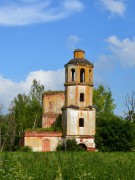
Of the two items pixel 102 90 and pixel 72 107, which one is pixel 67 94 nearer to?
pixel 72 107

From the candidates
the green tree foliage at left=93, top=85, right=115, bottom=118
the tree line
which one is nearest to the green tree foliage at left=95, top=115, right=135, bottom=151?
the tree line

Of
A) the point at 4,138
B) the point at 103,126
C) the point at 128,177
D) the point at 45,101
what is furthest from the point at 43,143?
the point at 128,177

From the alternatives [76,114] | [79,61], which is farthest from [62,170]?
[79,61]

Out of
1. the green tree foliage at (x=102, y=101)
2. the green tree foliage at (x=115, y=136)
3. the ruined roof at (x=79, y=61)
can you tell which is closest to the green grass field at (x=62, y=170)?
the green tree foliage at (x=115, y=136)

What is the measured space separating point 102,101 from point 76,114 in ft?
55.3

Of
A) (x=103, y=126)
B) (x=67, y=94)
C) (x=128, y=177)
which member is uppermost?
(x=67, y=94)

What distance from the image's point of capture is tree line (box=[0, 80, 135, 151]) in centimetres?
4500

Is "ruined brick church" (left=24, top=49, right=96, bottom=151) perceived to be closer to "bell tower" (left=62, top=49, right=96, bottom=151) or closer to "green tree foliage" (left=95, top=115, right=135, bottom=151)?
"bell tower" (left=62, top=49, right=96, bottom=151)

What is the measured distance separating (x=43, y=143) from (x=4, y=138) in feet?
54.9

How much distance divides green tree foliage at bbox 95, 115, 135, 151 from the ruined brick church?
33.3 inches

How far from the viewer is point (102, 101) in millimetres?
62219

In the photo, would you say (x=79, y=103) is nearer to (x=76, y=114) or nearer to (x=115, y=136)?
(x=76, y=114)

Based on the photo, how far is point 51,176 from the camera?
465 inches

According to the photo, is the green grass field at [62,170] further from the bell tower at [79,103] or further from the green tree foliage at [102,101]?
the green tree foliage at [102,101]
